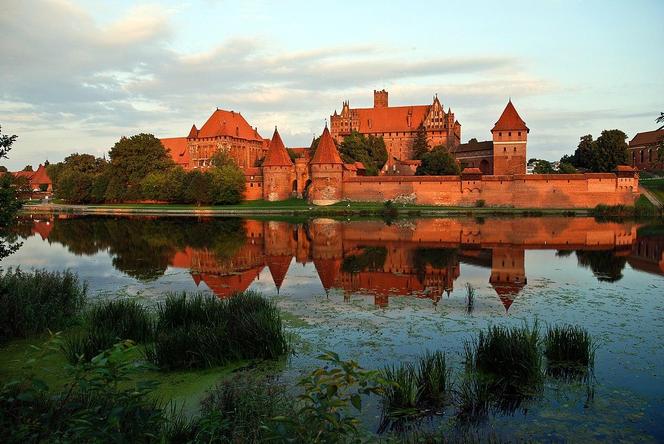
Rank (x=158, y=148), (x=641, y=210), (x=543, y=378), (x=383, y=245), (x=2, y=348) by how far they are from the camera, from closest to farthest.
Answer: (x=543, y=378) < (x=2, y=348) < (x=383, y=245) < (x=641, y=210) < (x=158, y=148)

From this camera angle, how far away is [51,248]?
19828 mm

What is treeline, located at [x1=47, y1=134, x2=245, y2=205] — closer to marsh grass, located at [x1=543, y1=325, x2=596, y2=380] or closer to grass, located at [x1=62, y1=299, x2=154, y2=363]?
grass, located at [x1=62, y1=299, x2=154, y2=363]

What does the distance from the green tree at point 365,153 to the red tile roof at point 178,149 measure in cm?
2416

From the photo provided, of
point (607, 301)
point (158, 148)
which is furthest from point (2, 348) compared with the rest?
point (158, 148)

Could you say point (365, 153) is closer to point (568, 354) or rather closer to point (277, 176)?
point (277, 176)

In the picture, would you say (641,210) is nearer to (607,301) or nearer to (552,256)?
(552,256)

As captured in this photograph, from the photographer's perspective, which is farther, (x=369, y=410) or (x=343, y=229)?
(x=343, y=229)

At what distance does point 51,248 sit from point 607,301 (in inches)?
745

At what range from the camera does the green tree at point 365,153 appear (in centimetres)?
5125

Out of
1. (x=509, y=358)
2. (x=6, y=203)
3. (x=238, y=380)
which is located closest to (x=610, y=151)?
(x=509, y=358)

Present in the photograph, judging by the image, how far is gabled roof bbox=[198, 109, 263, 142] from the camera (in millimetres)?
59594

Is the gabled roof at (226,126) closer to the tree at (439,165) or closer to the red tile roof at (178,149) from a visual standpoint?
the red tile roof at (178,149)

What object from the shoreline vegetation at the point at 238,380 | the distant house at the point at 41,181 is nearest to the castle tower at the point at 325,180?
the shoreline vegetation at the point at 238,380

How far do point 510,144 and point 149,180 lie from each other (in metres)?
33.6
